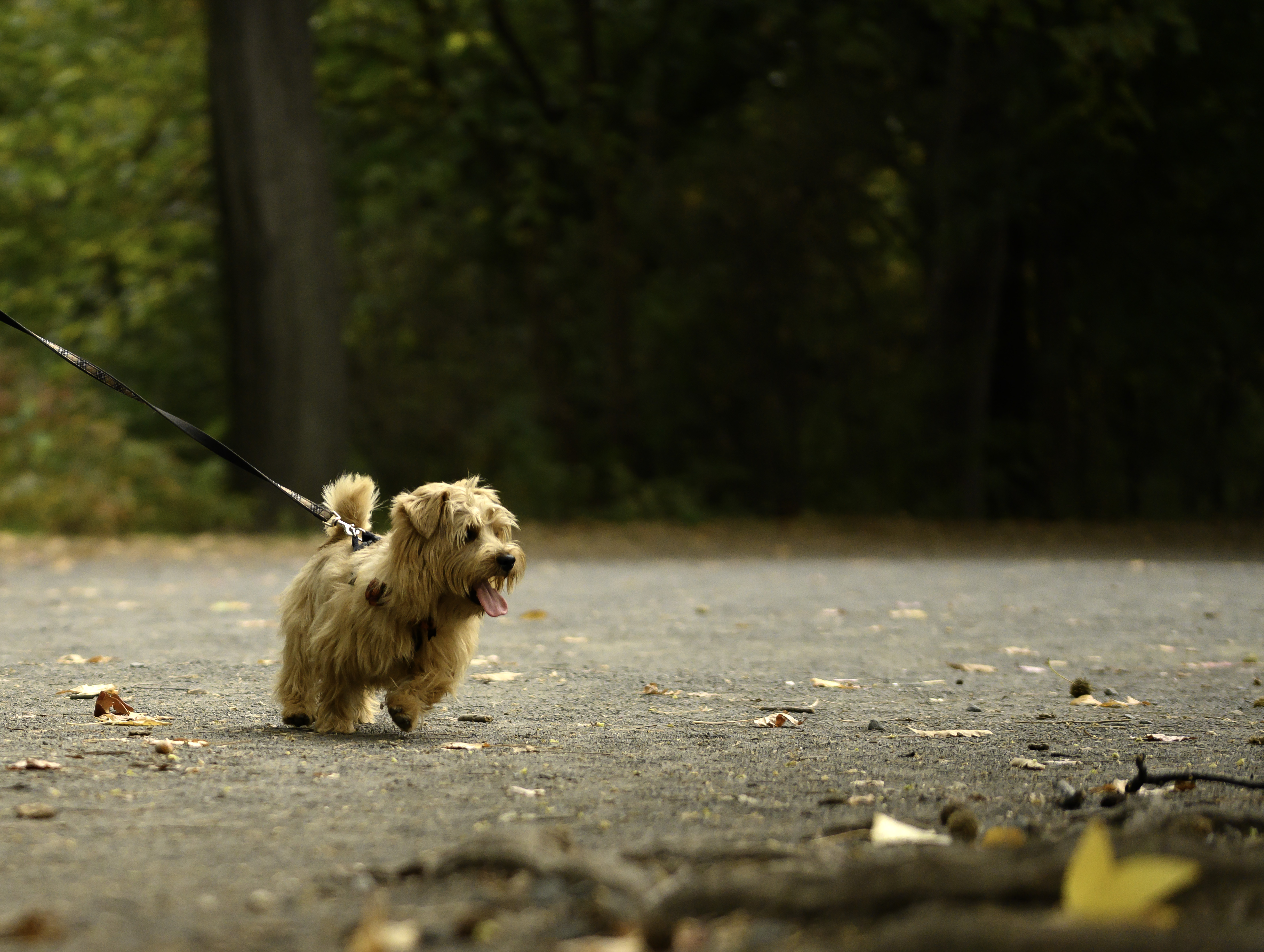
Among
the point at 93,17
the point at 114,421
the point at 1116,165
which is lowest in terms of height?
the point at 114,421

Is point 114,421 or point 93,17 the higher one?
point 93,17

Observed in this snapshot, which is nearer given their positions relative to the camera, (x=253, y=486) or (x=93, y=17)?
(x=253, y=486)

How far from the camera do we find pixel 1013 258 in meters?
22.0

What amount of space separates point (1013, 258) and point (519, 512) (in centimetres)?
869

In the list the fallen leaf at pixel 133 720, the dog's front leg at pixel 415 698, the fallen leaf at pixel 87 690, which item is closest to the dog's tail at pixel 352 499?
the dog's front leg at pixel 415 698

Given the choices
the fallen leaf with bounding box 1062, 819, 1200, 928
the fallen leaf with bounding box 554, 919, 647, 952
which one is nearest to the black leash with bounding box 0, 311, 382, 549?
the fallen leaf with bounding box 554, 919, 647, 952

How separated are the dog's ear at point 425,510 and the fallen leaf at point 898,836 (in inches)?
81.2

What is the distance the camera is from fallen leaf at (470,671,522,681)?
6730 millimetres

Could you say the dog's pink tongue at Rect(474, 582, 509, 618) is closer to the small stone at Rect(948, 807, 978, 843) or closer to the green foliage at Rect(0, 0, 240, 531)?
the small stone at Rect(948, 807, 978, 843)

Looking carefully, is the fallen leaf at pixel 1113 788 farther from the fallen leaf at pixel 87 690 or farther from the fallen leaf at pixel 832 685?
the fallen leaf at pixel 87 690

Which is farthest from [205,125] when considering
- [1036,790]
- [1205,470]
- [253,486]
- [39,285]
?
[1036,790]

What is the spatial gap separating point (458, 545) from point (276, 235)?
13.5 metres

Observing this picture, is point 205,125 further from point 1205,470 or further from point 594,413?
point 1205,470

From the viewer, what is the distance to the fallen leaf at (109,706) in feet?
17.5
